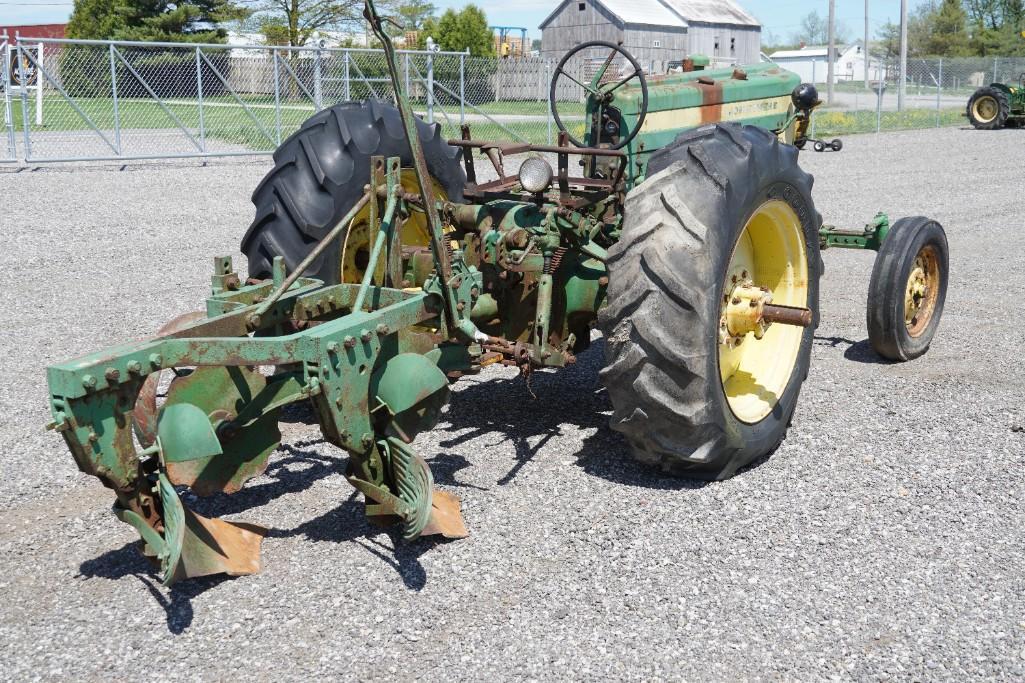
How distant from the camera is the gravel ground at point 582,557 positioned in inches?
124

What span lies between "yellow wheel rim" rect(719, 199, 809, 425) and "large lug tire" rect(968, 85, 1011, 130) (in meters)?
25.0

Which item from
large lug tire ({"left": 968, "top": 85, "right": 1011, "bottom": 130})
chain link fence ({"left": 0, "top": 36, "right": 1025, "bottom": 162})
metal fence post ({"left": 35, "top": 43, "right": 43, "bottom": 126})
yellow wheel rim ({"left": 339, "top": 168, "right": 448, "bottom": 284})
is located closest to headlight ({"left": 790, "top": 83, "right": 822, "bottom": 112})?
yellow wheel rim ({"left": 339, "top": 168, "right": 448, "bottom": 284})

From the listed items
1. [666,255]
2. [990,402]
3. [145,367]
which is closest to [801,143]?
[990,402]

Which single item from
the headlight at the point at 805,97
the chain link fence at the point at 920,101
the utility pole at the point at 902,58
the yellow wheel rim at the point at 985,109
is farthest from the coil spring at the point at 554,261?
the utility pole at the point at 902,58

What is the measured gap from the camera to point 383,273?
13.9ft

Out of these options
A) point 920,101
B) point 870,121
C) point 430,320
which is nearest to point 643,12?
point 920,101

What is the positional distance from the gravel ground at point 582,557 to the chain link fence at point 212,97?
909 cm

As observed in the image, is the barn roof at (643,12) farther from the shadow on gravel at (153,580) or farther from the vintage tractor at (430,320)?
the shadow on gravel at (153,580)

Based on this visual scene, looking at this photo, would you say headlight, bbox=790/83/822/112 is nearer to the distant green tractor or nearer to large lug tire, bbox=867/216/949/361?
large lug tire, bbox=867/216/949/361

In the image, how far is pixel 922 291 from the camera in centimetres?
634

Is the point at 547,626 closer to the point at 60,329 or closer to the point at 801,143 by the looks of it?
the point at 60,329

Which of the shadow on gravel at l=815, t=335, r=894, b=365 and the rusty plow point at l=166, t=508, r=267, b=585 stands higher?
the shadow on gravel at l=815, t=335, r=894, b=365

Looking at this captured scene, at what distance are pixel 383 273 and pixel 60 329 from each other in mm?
3934

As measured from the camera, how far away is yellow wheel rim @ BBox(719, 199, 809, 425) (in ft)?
15.8
